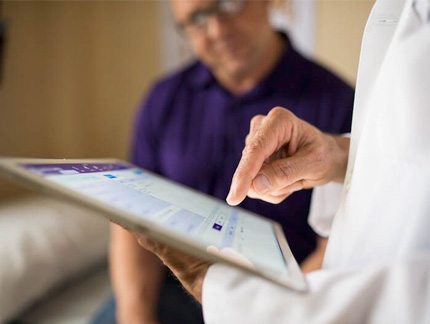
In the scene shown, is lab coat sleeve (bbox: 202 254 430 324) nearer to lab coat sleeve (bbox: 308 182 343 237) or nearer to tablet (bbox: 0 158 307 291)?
tablet (bbox: 0 158 307 291)

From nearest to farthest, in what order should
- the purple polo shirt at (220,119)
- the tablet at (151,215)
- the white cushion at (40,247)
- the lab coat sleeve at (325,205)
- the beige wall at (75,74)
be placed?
the tablet at (151,215) → the lab coat sleeve at (325,205) → the purple polo shirt at (220,119) → the white cushion at (40,247) → the beige wall at (75,74)

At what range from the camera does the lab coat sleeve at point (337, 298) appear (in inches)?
9.7

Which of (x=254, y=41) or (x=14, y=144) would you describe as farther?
(x=14, y=144)

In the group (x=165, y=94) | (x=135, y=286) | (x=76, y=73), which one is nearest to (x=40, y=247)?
(x=135, y=286)

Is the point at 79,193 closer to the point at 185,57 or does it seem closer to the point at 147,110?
the point at 147,110

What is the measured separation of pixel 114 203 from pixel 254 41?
61 centimetres

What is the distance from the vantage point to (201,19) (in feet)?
2.42

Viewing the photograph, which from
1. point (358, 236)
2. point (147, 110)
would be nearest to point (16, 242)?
point (147, 110)

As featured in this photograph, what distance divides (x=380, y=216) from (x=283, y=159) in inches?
4.2

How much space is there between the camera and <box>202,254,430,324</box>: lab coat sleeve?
246mm

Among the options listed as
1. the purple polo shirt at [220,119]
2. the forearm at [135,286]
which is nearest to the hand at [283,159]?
the purple polo shirt at [220,119]

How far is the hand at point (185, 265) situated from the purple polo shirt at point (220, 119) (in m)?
0.26

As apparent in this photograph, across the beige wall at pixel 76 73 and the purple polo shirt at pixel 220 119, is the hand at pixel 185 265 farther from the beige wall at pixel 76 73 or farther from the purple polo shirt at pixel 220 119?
the beige wall at pixel 76 73

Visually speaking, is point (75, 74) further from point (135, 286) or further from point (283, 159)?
point (283, 159)
